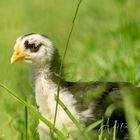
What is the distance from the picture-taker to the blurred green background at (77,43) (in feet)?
24.6

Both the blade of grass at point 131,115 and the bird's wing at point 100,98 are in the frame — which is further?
the bird's wing at point 100,98

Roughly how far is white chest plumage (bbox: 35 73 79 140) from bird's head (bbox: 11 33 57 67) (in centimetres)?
14

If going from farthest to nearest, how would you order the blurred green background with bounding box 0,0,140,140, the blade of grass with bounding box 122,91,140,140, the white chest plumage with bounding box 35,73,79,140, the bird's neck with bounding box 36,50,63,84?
the blurred green background with bounding box 0,0,140,140 → the bird's neck with bounding box 36,50,63,84 → the white chest plumage with bounding box 35,73,79,140 → the blade of grass with bounding box 122,91,140,140

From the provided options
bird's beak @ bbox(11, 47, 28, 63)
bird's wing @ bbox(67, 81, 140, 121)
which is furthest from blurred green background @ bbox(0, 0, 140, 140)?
bird's wing @ bbox(67, 81, 140, 121)

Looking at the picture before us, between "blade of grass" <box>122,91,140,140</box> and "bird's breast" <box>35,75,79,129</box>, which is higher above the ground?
"blade of grass" <box>122,91,140,140</box>

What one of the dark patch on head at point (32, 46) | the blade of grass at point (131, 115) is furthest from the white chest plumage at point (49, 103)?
the blade of grass at point (131, 115)

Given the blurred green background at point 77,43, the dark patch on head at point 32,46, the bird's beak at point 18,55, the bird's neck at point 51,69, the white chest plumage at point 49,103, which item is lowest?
the blurred green background at point 77,43

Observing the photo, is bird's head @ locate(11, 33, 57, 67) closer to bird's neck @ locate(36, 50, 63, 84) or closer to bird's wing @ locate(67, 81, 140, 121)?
bird's neck @ locate(36, 50, 63, 84)

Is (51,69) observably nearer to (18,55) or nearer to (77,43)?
(18,55)

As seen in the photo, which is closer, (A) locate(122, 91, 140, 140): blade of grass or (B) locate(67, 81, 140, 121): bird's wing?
(A) locate(122, 91, 140, 140): blade of grass

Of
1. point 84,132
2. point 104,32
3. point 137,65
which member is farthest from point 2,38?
point 84,132

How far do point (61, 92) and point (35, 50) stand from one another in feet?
2.06

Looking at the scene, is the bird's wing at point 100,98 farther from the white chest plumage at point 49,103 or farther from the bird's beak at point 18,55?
the bird's beak at point 18,55

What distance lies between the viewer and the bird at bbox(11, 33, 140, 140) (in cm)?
673
